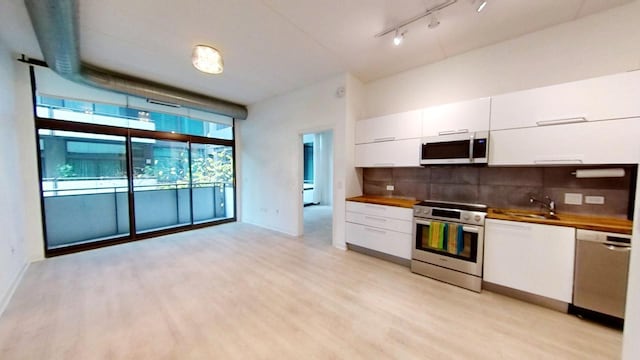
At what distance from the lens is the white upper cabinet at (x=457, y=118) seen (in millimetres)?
2535

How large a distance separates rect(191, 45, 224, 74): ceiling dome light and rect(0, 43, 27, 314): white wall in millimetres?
2157

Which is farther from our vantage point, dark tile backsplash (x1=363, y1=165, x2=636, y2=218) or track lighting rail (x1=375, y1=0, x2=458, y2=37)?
dark tile backsplash (x1=363, y1=165, x2=636, y2=218)

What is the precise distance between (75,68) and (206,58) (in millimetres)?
1737

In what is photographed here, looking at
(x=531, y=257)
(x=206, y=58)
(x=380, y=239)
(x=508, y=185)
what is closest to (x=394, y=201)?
(x=380, y=239)

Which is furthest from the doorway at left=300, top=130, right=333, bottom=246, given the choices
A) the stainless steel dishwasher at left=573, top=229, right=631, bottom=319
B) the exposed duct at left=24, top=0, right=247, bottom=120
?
the stainless steel dishwasher at left=573, top=229, right=631, bottom=319

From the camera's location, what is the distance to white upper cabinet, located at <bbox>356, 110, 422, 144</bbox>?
305cm

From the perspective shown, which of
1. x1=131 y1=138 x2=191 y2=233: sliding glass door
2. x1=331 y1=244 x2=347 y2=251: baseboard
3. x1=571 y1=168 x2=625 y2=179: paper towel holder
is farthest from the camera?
x1=131 y1=138 x2=191 y2=233: sliding glass door

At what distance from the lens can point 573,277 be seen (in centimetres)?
198

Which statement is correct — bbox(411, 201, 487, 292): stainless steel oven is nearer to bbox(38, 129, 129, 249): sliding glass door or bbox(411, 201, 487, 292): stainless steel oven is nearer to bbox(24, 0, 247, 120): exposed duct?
bbox(24, 0, 247, 120): exposed duct

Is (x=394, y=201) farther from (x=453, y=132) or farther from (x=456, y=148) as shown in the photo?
(x=453, y=132)

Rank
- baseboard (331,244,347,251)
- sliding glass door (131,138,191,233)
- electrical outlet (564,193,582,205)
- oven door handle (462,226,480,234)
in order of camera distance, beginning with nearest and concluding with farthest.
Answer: electrical outlet (564,193,582,205) < oven door handle (462,226,480,234) < baseboard (331,244,347,251) < sliding glass door (131,138,191,233)

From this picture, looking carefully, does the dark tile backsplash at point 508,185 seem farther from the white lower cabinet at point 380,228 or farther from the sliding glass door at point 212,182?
the sliding glass door at point 212,182

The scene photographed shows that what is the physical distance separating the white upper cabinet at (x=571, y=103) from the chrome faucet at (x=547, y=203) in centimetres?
86

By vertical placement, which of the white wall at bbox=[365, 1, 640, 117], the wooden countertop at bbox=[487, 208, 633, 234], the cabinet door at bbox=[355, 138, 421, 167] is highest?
the white wall at bbox=[365, 1, 640, 117]
